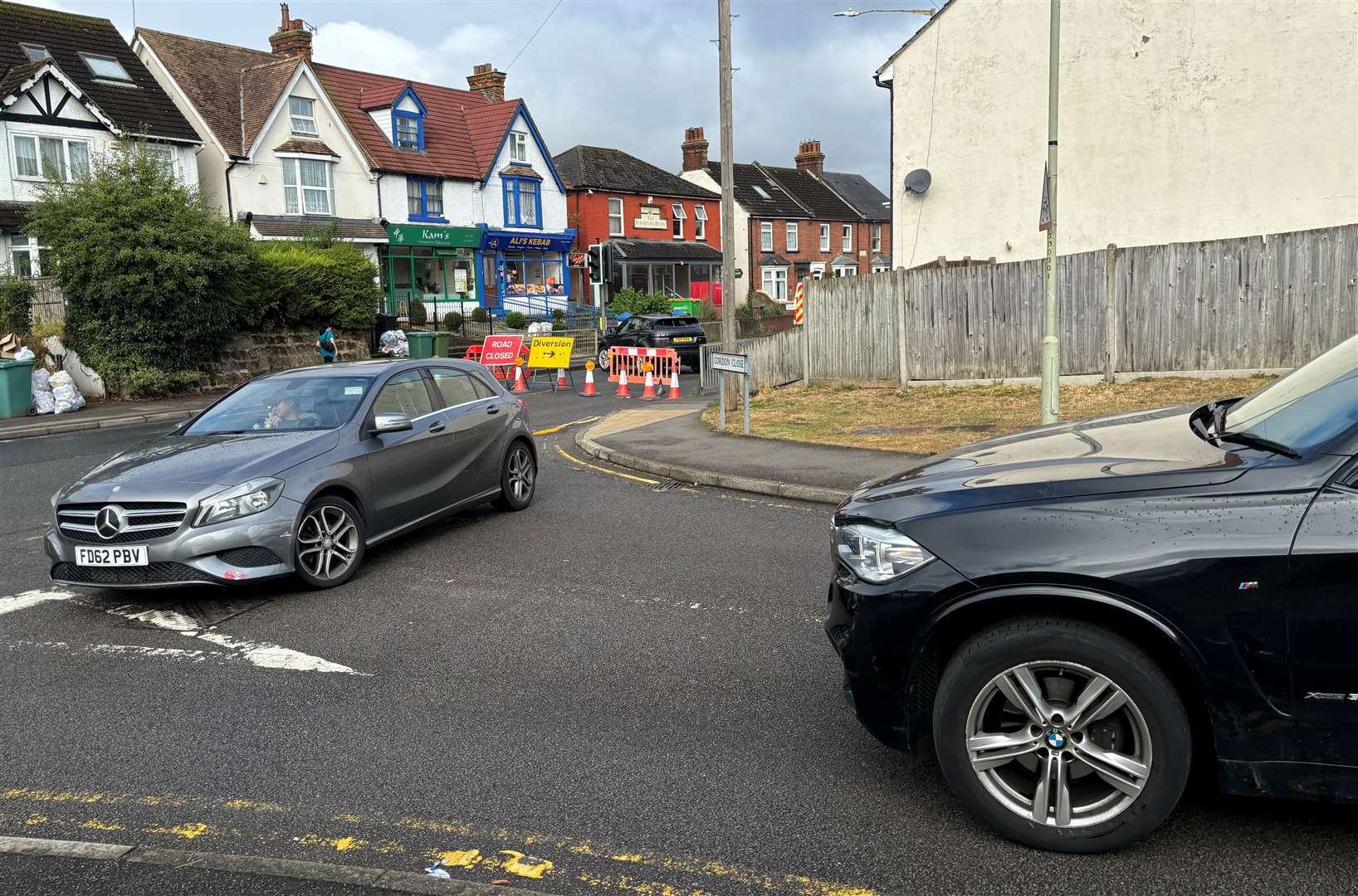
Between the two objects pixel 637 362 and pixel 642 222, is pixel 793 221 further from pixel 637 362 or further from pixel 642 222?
pixel 637 362

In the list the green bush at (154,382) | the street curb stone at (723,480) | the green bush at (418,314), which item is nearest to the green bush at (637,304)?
the green bush at (418,314)

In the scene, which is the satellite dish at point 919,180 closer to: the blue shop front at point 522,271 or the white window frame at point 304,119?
the blue shop front at point 522,271

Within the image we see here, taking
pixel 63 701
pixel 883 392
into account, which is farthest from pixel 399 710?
pixel 883 392

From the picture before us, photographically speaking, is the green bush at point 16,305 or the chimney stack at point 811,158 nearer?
the green bush at point 16,305

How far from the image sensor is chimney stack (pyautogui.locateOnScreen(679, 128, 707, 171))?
56.4 metres

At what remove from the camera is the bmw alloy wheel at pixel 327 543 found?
6609 mm

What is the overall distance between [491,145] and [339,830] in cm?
4280

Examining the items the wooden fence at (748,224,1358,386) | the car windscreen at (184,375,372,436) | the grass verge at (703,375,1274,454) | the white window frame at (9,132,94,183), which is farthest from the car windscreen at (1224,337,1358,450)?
the white window frame at (9,132,94,183)

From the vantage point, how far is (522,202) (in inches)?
1757

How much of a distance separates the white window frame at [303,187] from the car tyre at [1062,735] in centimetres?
3690

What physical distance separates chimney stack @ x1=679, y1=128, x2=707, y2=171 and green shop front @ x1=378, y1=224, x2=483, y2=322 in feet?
59.8

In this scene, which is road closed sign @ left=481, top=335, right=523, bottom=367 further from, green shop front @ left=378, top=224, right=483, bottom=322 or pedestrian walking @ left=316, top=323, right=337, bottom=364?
green shop front @ left=378, top=224, right=483, bottom=322

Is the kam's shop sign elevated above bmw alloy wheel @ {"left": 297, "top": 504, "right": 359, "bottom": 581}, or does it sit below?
→ above

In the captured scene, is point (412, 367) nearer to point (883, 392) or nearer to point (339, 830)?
point (339, 830)
